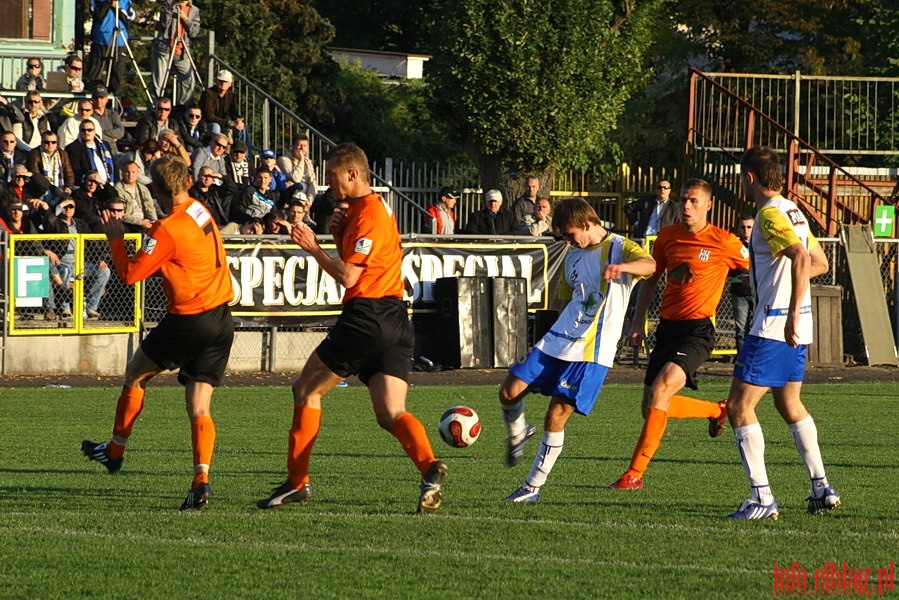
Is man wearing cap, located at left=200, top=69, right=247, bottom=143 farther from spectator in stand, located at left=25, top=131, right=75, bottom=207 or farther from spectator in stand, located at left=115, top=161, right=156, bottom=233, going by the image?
spectator in stand, located at left=115, top=161, right=156, bottom=233

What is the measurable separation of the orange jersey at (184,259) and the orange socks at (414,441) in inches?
55.1

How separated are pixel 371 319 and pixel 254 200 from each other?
12.7 metres

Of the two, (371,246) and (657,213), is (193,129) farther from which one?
(371,246)

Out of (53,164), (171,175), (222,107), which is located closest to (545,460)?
(171,175)

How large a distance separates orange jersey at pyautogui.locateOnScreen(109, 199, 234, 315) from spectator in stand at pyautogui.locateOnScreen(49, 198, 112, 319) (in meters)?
10.1

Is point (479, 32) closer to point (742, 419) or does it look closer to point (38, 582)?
point (742, 419)

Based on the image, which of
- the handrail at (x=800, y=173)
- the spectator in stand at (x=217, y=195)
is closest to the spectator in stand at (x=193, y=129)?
the spectator in stand at (x=217, y=195)

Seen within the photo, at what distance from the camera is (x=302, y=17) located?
39.7 m

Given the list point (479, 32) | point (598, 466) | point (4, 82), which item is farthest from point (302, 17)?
point (598, 466)

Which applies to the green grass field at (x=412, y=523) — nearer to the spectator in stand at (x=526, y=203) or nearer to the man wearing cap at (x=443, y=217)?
the man wearing cap at (x=443, y=217)

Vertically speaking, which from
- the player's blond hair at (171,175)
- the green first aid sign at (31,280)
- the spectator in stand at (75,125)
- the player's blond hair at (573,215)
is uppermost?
the spectator in stand at (75,125)

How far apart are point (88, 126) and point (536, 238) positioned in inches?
252

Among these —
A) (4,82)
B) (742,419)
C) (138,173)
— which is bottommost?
(742,419)

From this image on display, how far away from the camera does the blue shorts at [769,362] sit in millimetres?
8398
